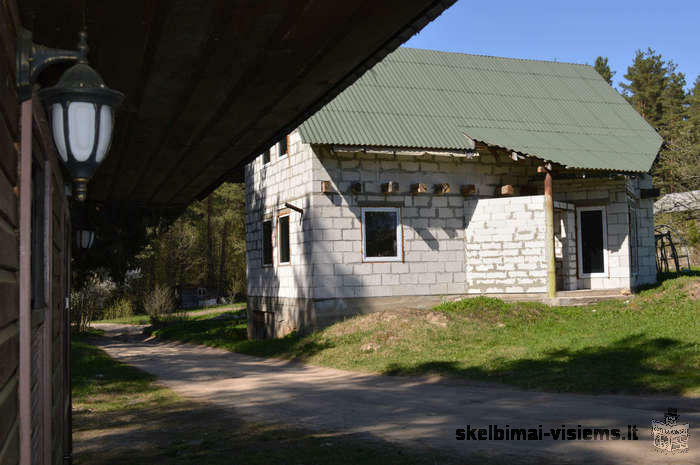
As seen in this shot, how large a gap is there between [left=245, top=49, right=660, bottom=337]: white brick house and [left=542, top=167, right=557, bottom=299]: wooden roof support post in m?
0.04

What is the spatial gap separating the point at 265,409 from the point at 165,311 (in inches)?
877

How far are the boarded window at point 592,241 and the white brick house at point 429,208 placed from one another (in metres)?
0.03

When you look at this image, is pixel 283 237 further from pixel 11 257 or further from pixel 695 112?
pixel 695 112

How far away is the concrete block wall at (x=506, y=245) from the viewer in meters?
17.9

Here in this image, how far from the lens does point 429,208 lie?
18.3 metres

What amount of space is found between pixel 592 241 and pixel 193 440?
15131mm

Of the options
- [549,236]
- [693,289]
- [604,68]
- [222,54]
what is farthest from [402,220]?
[604,68]

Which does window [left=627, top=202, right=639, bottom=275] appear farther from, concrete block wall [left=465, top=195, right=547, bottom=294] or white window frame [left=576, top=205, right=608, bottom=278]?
concrete block wall [left=465, top=195, right=547, bottom=294]

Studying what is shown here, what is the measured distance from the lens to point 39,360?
14.1 ft

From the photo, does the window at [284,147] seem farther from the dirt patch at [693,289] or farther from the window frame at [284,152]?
the dirt patch at [693,289]

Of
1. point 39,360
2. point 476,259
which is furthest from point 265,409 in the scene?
point 476,259

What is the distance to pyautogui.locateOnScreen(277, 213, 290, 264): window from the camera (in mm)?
19297

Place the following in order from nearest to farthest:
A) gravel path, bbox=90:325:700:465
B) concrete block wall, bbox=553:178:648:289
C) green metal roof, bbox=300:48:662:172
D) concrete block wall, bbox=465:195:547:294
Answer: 1. gravel path, bbox=90:325:700:465
2. concrete block wall, bbox=465:195:547:294
3. green metal roof, bbox=300:48:662:172
4. concrete block wall, bbox=553:178:648:289

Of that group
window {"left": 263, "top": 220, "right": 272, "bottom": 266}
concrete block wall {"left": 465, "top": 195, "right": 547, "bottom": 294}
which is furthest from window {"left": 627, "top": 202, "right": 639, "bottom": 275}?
window {"left": 263, "top": 220, "right": 272, "bottom": 266}
